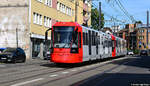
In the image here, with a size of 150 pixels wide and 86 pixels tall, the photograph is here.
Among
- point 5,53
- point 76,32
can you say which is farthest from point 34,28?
point 76,32

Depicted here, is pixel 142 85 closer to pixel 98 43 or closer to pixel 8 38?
pixel 98 43

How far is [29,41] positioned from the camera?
4059 cm

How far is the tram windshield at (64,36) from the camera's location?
825 inches

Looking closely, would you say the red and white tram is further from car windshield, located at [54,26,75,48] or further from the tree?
the tree

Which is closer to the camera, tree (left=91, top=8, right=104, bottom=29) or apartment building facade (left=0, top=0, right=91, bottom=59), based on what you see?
apartment building facade (left=0, top=0, right=91, bottom=59)

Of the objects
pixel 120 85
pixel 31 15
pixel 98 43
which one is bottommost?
pixel 120 85

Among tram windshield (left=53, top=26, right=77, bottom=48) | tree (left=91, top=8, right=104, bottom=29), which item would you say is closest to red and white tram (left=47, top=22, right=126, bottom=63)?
tram windshield (left=53, top=26, right=77, bottom=48)

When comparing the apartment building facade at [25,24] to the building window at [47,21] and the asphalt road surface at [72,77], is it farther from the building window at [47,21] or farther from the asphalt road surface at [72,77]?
the asphalt road surface at [72,77]

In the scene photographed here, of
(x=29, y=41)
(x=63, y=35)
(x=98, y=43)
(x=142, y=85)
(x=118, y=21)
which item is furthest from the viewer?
(x=118, y=21)

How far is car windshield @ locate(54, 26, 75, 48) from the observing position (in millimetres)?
20962

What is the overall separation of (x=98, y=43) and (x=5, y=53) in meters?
8.70

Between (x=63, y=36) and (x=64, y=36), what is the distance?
75 millimetres

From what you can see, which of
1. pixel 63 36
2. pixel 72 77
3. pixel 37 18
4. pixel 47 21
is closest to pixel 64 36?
pixel 63 36

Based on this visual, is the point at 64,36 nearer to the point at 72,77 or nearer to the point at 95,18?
the point at 72,77
